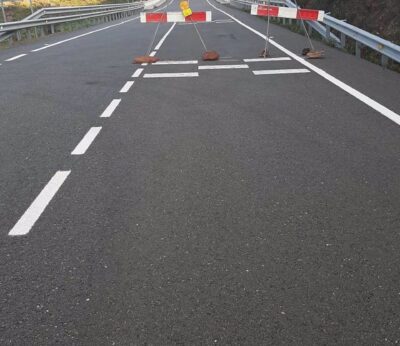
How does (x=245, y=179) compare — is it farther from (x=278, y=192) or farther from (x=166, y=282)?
(x=166, y=282)

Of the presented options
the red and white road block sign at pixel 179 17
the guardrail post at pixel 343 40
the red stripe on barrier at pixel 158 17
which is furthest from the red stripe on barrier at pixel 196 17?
the guardrail post at pixel 343 40

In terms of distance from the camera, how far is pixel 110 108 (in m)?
7.71

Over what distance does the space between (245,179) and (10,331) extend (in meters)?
2.62

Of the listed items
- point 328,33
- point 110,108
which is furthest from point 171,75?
point 328,33

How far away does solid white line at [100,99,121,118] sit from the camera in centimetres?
730

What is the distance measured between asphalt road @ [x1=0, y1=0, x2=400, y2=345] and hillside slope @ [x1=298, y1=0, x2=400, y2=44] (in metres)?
6.85

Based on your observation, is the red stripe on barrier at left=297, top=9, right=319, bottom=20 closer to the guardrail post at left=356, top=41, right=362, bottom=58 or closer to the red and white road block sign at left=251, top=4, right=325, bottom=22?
the red and white road block sign at left=251, top=4, right=325, bottom=22

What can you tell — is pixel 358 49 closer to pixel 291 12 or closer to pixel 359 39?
pixel 359 39

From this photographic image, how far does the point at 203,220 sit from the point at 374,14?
13.9 m

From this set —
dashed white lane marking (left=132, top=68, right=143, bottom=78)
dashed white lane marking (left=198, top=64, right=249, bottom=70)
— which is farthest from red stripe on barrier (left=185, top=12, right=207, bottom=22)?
dashed white lane marking (left=132, top=68, right=143, bottom=78)

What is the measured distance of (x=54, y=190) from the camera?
4.61 meters

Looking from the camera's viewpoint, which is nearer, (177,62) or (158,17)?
(177,62)

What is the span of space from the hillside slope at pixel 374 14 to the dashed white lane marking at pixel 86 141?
366 inches

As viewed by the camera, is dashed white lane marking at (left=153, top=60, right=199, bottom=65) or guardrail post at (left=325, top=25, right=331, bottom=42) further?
guardrail post at (left=325, top=25, right=331, bottom=42)
